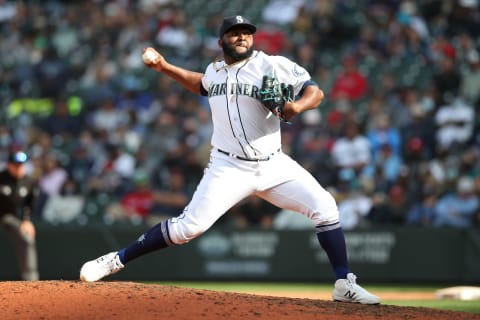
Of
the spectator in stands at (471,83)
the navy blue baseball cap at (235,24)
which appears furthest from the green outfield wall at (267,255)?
the navy blue baseball cap at (235,24)

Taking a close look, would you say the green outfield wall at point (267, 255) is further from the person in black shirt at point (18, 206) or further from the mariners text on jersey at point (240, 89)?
the mariners text on jersey at point (240, 89)

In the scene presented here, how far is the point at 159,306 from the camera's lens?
234 inches

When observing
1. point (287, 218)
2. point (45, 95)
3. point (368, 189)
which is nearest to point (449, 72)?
point (368, 189)

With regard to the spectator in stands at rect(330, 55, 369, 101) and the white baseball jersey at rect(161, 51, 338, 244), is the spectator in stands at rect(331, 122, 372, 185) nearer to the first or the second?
the spectator in stands at rect(330, 55, 369, 101)

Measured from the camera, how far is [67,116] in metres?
16.9

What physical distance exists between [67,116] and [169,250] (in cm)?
442

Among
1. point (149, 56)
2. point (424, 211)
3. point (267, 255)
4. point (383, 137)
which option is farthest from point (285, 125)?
point (149, 56)

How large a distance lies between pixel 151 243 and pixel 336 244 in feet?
4.53

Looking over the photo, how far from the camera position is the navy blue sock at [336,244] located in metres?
6.82

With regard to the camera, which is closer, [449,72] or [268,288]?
[268,288]

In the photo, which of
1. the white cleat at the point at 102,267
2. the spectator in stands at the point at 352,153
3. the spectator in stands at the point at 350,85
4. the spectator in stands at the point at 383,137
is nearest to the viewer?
the white cleat at the point at 102,267

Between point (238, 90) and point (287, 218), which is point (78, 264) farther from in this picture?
point (238, 90)

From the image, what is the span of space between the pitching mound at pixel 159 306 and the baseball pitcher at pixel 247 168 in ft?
1.07

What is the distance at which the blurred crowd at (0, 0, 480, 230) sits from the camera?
1374 centimetres
